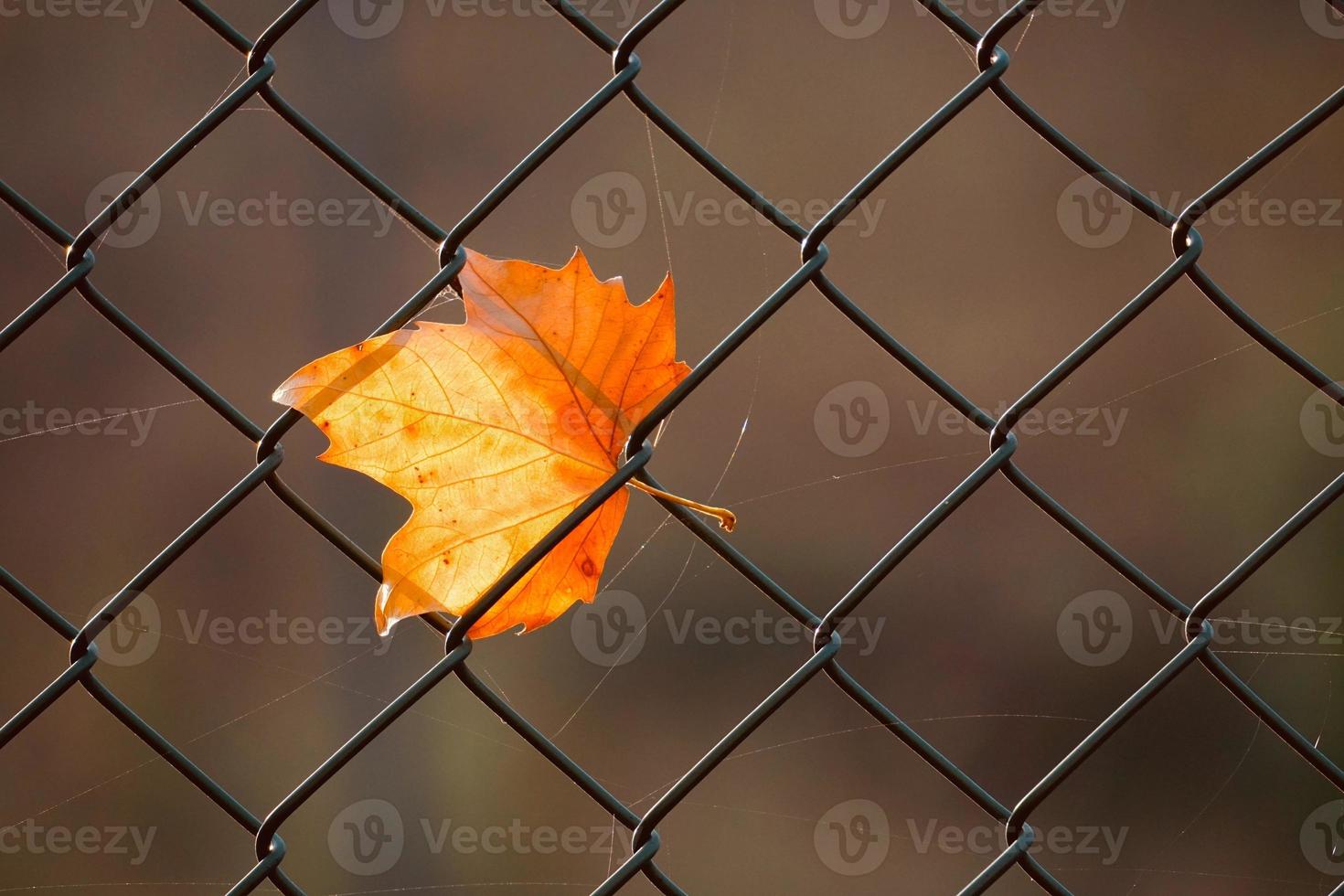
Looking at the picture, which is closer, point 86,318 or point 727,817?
point 727,817

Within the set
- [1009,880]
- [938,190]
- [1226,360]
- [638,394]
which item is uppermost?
[938,190]

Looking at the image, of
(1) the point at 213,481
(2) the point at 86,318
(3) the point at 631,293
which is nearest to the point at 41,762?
(1) the point at 213,481

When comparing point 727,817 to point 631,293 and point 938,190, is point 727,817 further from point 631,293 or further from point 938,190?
point 938,190
